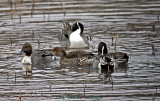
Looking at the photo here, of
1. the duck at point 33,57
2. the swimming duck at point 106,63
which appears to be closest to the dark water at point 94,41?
the swimming duck at point 106,63

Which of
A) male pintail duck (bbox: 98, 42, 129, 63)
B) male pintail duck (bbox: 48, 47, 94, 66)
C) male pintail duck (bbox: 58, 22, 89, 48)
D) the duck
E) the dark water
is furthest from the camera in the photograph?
male pintail duck (bbox: 58, 22, 89, 48)

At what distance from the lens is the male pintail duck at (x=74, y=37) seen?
1425 centimetres

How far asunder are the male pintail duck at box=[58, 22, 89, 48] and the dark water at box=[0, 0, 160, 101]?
317mm

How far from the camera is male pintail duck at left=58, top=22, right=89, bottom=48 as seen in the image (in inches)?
561

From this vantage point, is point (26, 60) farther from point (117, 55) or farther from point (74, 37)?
point (74, 37)

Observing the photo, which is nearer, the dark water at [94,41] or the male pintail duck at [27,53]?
the dark water at [94,41]

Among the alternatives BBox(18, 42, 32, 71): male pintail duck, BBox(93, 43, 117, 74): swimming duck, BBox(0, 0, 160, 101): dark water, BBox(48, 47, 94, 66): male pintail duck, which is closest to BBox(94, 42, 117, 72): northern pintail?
BBox(93, 43, 117, 74): swimming duck

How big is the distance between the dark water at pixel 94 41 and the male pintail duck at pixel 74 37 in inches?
12.5

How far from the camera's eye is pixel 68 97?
8.82 metres

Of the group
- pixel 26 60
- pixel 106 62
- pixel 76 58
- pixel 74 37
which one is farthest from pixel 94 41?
pixel 106 62

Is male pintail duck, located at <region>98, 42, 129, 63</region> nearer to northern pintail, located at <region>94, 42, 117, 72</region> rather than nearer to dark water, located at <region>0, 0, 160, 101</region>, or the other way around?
dark water, located at <region>0, 0, 160, 101</region>

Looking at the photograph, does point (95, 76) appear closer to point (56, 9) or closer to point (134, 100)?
point (134, 100)

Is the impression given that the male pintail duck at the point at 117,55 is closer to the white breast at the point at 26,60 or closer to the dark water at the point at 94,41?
the dark water at the point at 94,41

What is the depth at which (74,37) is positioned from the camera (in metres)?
14.5
